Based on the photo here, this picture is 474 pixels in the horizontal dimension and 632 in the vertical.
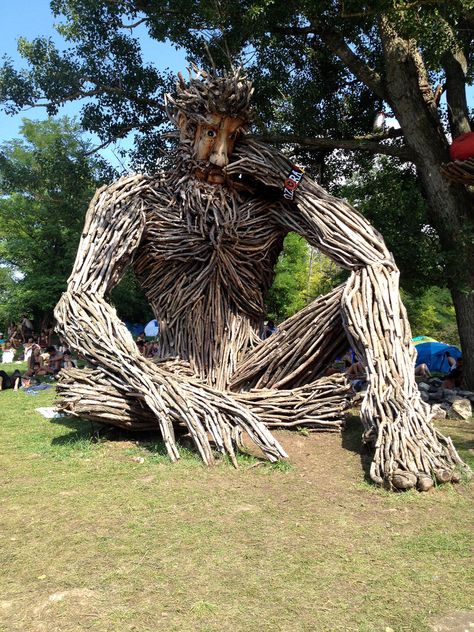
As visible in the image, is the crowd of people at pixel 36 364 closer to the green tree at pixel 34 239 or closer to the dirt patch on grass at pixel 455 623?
the green tree at pixel 34 239

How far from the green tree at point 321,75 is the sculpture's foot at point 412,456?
3587 millimetres

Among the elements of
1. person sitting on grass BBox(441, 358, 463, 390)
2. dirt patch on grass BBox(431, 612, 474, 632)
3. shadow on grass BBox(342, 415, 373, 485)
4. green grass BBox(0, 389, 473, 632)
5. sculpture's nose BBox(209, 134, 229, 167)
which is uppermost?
sculpture's nose BBox(209, 134, 229, 167)

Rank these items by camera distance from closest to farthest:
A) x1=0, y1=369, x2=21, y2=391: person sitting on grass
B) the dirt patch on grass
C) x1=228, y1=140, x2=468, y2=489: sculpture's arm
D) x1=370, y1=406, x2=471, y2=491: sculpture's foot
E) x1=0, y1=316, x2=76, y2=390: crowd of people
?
the dirt patch on grass < x1=370, y1=406, x2=471, y2=491: sculpture's foot < x1=228, y1=140, x2=468, y2=489: sculpture's arm < x1=0, y1=369, x2=21, y2=391: person sitting on grass < x1=0, y1=316, x2=76, y2=390: crowd of people

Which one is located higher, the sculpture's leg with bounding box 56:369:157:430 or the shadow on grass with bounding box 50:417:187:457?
the sculpture's leg with bounding box 56:369:157:430

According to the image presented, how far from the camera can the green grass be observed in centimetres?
209

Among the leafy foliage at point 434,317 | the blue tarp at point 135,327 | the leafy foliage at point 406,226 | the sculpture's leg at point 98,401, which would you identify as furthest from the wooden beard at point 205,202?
the blue tarp at point 135,327

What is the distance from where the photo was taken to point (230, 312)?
18.0ft

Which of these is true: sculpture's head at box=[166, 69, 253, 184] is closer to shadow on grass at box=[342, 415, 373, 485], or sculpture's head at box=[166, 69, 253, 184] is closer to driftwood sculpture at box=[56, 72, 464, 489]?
driftwood sculpture at box=[56, 72, 464, 489]

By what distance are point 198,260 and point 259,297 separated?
2.48ft

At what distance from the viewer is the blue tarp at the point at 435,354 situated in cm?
1170

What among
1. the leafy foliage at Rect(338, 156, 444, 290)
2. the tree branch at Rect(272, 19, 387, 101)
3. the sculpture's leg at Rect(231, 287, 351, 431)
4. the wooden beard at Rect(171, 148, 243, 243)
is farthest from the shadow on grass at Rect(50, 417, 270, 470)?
the tree branch at Rect(272, 19, 387, 101)

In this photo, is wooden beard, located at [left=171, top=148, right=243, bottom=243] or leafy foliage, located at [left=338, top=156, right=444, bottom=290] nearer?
wooden beard, located at [left=171, top=148, right=243, bottom=243]

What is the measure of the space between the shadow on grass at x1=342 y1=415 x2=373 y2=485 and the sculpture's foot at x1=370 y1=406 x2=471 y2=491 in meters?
0.21

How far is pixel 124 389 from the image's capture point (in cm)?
413
